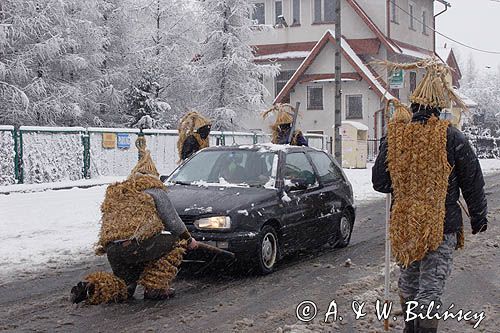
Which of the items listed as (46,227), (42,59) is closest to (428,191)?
(46,227)

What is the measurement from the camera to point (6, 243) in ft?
34.7

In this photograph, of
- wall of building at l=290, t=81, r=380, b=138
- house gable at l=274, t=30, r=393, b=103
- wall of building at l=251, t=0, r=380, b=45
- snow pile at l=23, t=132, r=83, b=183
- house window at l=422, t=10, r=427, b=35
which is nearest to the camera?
snow pile at l=23, t=132, r=83, b=183

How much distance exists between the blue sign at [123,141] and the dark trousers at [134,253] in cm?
1520

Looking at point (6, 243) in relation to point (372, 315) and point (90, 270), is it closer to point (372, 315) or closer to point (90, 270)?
point (90, 270)

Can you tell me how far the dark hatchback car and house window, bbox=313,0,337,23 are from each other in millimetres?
28764

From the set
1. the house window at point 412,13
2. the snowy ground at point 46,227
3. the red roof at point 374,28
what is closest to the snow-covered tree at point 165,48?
the red roof at point 374,28

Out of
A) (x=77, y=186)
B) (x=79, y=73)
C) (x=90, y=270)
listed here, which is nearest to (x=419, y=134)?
(x=90, y=270)

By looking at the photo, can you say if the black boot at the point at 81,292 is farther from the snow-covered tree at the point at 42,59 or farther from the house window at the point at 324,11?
the house window at the point at 324,11

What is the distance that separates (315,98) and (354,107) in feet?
6.98

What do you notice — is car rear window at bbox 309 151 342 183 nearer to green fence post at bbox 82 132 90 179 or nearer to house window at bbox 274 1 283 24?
green fence post at bbox 82 132 90 179

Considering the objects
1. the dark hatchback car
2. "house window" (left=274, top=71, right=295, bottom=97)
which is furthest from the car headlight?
"house window" (left=274, top=71, right=295, bottom=97)

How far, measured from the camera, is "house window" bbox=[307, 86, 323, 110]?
37.4 metres

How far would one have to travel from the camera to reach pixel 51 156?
19719mm

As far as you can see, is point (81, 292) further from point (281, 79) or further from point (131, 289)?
point (281, 79)
